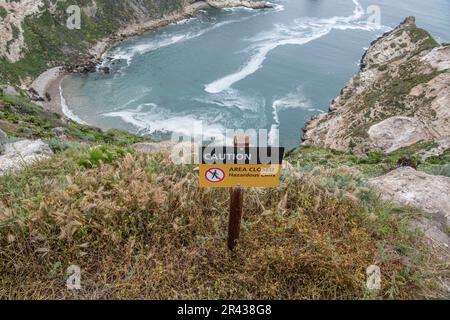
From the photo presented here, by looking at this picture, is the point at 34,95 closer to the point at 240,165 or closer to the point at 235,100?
the point at 235,100

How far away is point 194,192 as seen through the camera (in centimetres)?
788

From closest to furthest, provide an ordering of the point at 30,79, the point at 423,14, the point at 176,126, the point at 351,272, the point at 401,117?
the point at 351,272 → the point at 401,117 → the point at 176,126 → the point at 30,79 → the point at 423,14

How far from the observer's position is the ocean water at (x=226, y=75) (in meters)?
50.1

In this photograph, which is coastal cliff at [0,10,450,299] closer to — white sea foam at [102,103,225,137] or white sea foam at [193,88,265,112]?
white sea foam at [102,103,225,137]

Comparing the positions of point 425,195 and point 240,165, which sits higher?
point 240,165

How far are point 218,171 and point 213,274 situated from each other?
1.98m

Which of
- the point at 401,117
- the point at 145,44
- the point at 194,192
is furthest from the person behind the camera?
the point at 145,44

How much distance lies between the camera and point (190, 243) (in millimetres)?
7152

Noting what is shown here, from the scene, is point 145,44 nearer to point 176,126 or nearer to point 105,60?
point 105,60

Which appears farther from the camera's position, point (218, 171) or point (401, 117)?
point (401, 117)

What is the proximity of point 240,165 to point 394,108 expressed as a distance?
129ft

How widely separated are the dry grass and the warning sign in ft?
5.16

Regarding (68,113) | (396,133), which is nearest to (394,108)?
(396,133)

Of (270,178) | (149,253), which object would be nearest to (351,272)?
(270,178)
